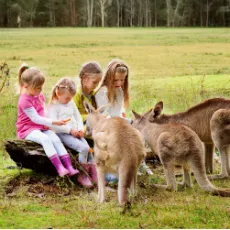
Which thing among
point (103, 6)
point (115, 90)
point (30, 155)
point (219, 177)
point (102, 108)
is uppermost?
point (103, 6)

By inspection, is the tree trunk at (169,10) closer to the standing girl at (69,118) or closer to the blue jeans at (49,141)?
the standing girl at (69,118)

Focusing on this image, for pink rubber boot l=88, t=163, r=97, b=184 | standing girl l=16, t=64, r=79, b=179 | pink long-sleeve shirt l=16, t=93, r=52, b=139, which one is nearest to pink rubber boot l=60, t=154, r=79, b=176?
standing girl l=16, t=64, r=79, b=179

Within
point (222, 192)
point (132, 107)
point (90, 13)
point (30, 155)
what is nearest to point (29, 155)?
point (30, 155)

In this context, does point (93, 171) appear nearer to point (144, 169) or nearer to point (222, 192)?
point (144, 169)

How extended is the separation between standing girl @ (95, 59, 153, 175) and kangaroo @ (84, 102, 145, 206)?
1.04m

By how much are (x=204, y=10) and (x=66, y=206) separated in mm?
34038

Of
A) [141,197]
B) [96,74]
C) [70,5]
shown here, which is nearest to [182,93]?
[96,74]

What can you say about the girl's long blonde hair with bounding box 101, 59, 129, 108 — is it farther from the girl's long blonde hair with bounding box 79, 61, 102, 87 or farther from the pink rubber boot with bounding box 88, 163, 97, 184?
the pink rubber boot with bounding box 88, 163, 97, 184

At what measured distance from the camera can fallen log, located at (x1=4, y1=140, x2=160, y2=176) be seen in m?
5.79

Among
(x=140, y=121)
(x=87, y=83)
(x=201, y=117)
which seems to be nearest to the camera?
(x=201, y=117)

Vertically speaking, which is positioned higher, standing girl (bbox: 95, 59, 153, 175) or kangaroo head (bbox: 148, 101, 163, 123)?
standing girl (bbox: 95, 59, 153, 175)

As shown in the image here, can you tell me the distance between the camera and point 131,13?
38938 mm

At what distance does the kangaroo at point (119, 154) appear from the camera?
4.79 meters

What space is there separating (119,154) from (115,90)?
1828 mm
